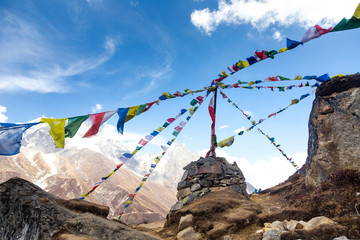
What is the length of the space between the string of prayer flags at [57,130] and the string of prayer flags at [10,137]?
0.87 metres

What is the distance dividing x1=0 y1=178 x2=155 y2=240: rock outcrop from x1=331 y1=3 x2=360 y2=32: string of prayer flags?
26.7ft

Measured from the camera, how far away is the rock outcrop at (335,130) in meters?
9.54

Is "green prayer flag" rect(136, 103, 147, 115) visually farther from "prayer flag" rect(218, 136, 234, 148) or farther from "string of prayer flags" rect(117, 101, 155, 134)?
"prayer flag" rect(218, 136, 234, 148)

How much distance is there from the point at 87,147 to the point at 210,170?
608 ft

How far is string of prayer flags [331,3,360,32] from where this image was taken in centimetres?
617

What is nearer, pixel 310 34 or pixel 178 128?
pixel 310 34

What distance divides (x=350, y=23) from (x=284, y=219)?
6.26 m

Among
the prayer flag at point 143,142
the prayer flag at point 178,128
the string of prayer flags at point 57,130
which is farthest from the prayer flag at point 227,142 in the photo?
the string of prayer flags at point 57,130

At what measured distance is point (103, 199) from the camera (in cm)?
10231

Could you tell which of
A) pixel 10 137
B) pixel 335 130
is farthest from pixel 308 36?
pixel 10 137

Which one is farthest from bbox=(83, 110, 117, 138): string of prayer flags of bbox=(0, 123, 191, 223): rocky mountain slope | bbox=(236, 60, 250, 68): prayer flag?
bbox=(0, 123, 191, 223): rocky mountain slope

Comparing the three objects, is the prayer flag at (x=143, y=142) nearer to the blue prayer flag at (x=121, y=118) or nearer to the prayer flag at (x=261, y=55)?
the blue prayer flag at (x=121, y=118)

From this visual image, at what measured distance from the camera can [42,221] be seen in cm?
414

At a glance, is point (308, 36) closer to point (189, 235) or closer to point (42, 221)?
point (189, 235)
